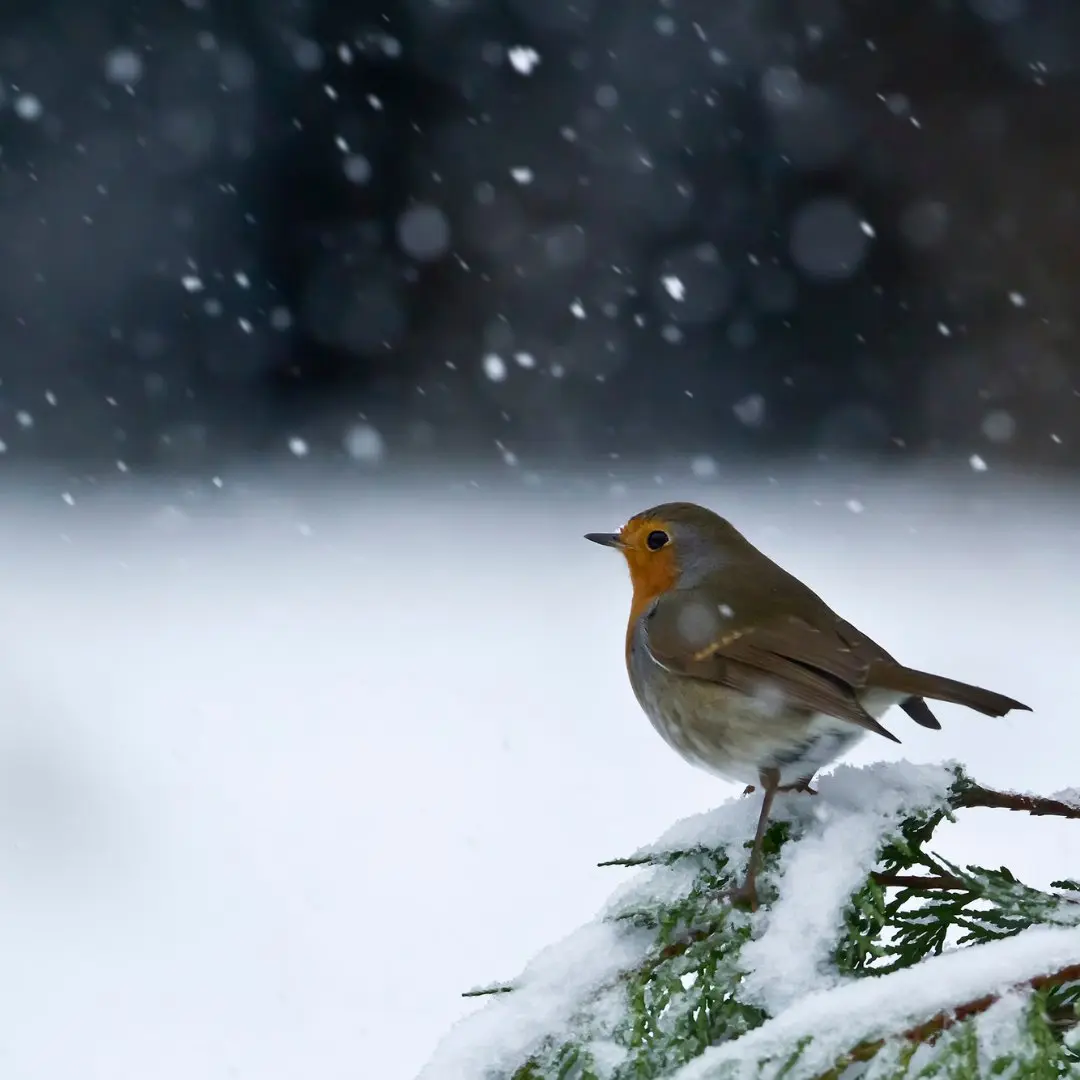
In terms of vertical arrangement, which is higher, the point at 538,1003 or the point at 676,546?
the point at 676,546

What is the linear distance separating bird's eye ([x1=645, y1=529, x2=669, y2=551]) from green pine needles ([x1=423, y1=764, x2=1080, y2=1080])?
948 millimetres

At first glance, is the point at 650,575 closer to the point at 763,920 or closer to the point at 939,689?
the point at 939,689

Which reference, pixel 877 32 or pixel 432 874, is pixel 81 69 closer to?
pixel 877 32

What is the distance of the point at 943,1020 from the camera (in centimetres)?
89

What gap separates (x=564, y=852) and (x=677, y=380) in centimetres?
476

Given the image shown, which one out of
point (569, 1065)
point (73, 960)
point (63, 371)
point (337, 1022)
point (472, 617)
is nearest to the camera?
point (569, 1065)

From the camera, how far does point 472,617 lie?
713cm

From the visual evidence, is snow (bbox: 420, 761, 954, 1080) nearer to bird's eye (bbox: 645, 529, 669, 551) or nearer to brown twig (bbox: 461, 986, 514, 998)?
brown twig (bbox: 461, 986, 514, 998)

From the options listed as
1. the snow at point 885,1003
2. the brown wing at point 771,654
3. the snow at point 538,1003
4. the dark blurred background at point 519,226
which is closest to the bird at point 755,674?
the brown wing at point 771,654

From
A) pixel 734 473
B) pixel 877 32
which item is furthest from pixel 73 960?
pixel 877 32

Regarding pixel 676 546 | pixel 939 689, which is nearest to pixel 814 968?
pixel 939 689

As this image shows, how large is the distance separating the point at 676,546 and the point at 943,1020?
1.41 metres

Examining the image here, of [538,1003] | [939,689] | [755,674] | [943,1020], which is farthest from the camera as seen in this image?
[755,674]

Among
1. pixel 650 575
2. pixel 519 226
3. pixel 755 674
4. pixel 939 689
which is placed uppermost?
pixel 519 226
